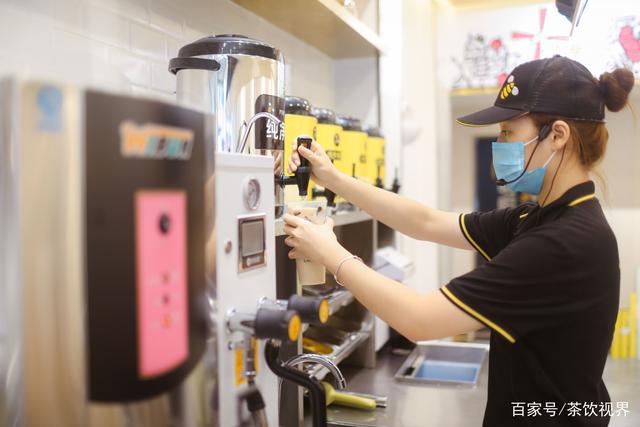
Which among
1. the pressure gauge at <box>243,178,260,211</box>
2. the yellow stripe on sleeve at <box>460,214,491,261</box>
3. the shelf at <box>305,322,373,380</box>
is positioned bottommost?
the shelf at <box>305,322,373,380</box>

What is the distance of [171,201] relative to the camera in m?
0.78

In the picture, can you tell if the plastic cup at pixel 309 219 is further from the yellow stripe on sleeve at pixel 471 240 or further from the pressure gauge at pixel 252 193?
the yellow stripe on sleeve at pixel 471 240

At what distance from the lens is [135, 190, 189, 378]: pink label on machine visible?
2.46 feet

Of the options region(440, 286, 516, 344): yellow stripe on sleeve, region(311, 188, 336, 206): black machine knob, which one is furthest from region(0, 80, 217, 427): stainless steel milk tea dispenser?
region(311, 188, 336, 206): black machine knob

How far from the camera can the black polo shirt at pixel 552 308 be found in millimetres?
1289

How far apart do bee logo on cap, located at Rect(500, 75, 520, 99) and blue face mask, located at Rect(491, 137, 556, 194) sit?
114mm

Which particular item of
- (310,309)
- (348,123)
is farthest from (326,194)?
(310,309)

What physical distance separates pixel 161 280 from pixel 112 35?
937 mm

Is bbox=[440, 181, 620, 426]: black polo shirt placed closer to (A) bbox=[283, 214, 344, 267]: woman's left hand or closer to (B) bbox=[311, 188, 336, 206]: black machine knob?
(A) bbox=[283, 214, 344, 267]: woman's left hand

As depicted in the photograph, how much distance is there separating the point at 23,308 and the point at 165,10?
1201 millimetres

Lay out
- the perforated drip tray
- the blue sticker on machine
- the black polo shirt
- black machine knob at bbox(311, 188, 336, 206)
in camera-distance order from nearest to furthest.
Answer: the blue sticker on machine < the black polo shirt < black machine knob at bbox(311, 188, 336, 206) < the perforated drip tray

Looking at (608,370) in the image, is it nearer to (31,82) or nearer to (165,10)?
(165,10)

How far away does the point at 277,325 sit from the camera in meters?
0.95

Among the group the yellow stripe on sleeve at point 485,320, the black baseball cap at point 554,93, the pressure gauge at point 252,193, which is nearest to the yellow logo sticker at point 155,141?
the pressure gauge at point 252,193
